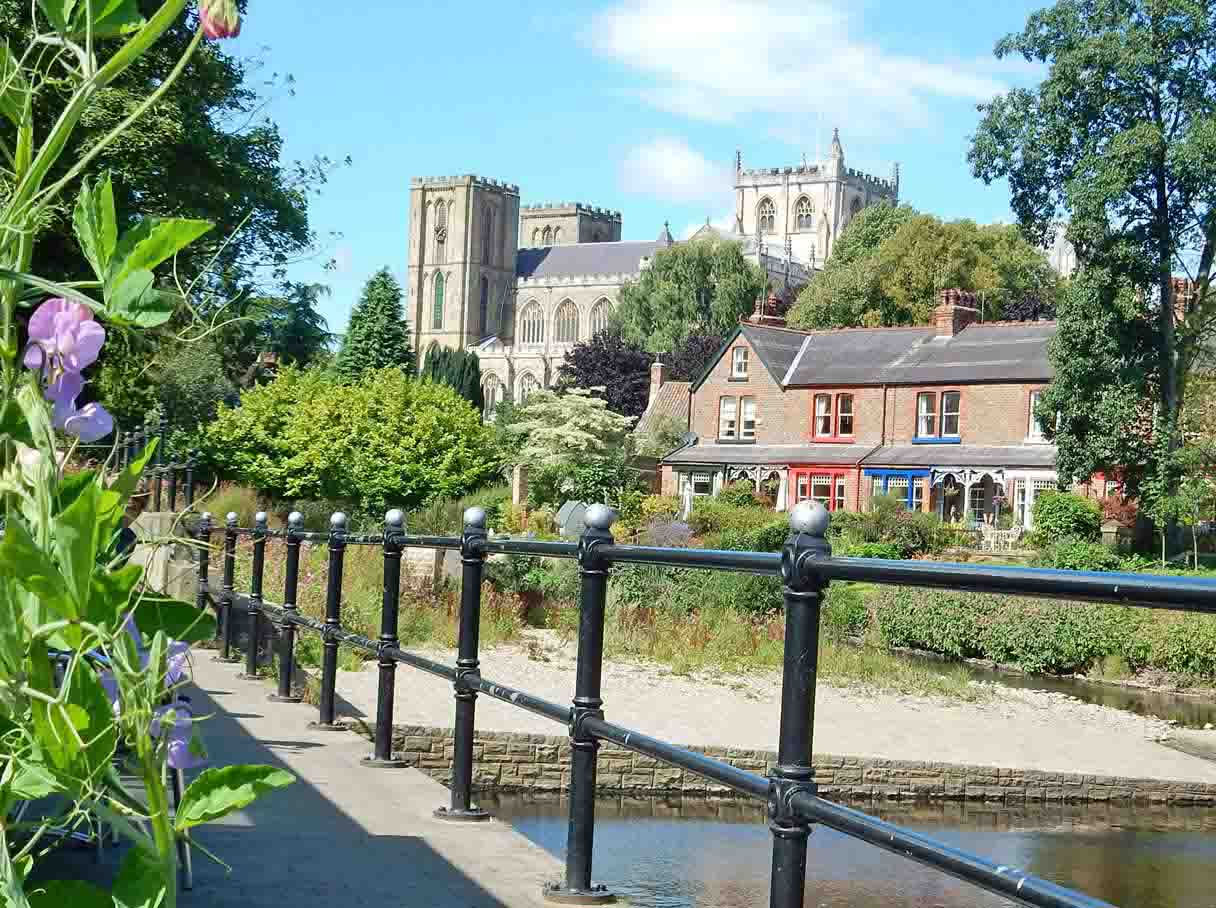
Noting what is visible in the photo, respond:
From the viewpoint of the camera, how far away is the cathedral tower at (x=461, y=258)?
13612 cm

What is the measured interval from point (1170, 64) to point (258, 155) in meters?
22.1

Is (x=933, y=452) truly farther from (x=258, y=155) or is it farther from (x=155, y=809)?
(x=155, y=809)

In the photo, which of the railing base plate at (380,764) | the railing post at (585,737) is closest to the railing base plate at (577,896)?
the railing post at (585,737)

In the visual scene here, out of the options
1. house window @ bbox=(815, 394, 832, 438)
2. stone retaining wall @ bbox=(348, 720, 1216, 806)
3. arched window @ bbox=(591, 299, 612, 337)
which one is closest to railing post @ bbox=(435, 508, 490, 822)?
stone retaining wall @ bbox=(348, 720, 1216, 806)

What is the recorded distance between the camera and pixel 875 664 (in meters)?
20.0

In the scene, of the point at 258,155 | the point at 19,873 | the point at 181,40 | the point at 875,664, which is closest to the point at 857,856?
the point at 19,873

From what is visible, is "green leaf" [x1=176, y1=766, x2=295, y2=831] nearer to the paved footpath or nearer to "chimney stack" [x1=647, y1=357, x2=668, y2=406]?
the paved footpath

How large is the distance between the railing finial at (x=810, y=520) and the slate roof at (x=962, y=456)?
136ft

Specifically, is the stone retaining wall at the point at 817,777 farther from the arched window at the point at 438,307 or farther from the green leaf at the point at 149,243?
the arched window at the point at 438,307

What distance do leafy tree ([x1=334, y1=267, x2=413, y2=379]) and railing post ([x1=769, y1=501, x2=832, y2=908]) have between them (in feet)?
210

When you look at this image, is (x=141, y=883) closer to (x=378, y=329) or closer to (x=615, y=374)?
(x=378, y=329)

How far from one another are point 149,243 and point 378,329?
6877cm

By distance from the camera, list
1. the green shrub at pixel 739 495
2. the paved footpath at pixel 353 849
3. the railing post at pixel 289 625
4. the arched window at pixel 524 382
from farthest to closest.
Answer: the arched window at pixel 524 382 < the green shrub at pixel 739 495 < the railing post at pixel 289 625 < the paved footpath at pixel 353 849

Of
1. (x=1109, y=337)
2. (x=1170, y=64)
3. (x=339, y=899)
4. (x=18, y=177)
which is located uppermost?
(x=1170, y=64)
